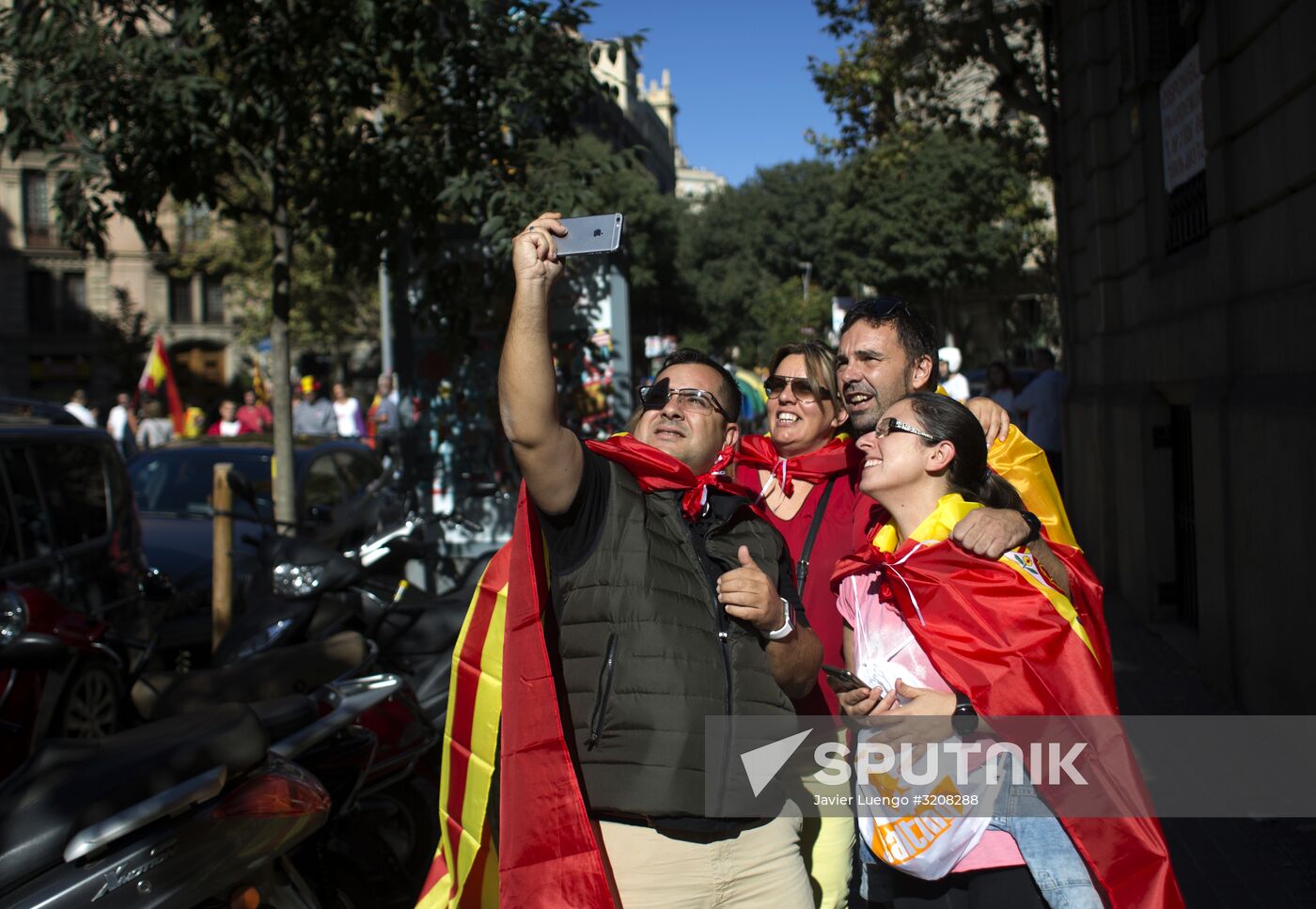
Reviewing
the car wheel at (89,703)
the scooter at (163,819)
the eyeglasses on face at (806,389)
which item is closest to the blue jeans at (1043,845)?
the eyeglasses on face at (806,389)

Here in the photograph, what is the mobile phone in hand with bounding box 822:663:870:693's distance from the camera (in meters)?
2.75

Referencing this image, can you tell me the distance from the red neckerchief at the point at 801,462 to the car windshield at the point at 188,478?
19.8ft

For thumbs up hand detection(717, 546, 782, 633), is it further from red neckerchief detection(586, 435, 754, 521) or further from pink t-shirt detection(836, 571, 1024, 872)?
pink t-shirt detection(836, 571, 1024, 872)

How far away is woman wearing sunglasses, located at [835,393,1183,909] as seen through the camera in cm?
260

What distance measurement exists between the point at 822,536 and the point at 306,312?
3050 cm

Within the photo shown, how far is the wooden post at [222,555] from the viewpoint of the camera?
283 inches

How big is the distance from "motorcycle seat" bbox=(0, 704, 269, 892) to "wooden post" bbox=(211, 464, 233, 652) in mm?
3852

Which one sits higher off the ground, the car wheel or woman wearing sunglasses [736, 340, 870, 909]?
woman wearing sunglasses [736, 340, 870, 909]

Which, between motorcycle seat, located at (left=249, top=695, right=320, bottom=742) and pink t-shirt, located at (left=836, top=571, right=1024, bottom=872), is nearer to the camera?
pink t-shirt, located at (left=836, top=571, right=1024, bottom=872)

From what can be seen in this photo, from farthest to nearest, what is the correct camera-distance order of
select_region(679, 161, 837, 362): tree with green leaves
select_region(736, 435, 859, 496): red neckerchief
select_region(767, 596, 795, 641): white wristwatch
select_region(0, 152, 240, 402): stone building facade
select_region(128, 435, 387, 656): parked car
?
select_region(679, 161, 837, 362): tree with green leaves, select_region(0, 152, 240, 402): stone building facade, select_region(128, 435, 387, 656): parked car, select_region(736, 435, 859, 496): red neckerchief, select_region(767, 596, 795, 641): white wristwatch

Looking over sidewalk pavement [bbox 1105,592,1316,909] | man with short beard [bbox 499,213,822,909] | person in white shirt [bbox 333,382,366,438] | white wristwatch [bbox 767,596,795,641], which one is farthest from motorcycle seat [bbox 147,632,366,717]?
person in white shirt [bbox 333,382,366,438]

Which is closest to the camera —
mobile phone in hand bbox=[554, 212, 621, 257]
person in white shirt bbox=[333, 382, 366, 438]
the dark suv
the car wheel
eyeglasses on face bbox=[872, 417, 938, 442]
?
mobile phone in hand bbox=[554, 212, 621, 257]

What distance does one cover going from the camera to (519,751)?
2617 mm

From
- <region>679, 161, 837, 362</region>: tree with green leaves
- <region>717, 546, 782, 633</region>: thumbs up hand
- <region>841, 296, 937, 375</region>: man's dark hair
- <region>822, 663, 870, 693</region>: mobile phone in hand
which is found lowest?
<region>822, 663, 870, 693</region>: mobile phone in hand
